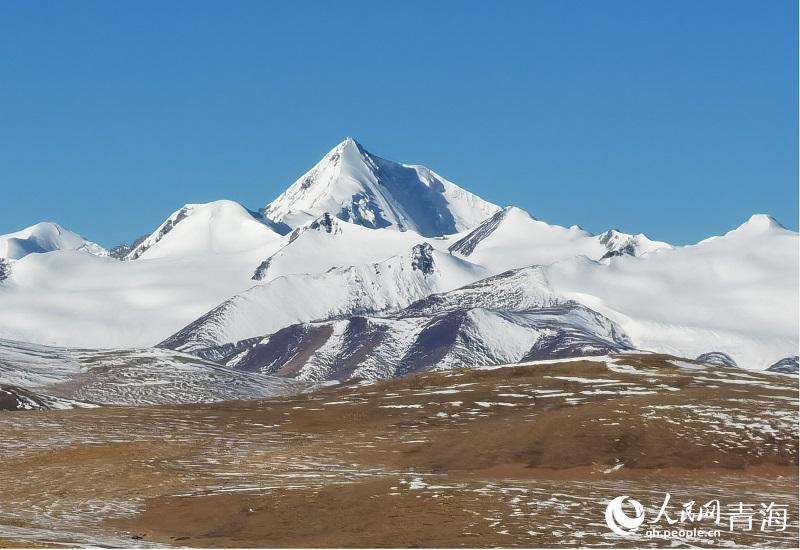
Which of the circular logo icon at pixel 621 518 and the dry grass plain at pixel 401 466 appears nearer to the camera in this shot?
the circular logo icon at pixel 621 518

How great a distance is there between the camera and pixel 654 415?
104 metres

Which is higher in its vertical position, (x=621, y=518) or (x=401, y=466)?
(x=401, y=466)

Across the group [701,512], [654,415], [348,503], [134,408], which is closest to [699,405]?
[654,415]

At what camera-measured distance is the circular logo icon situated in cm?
6588

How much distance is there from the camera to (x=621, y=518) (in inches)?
2662

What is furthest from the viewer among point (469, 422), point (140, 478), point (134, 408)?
point (134, 408)

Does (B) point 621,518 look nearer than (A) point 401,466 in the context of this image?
Yes

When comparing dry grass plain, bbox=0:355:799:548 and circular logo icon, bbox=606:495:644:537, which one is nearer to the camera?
circular logo icon, bbox=606:495:644:537

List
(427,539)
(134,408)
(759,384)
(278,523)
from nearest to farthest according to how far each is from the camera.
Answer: (427,539) → (278,523) → (134,408) → (759,384)

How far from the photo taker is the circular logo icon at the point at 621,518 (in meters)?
65.9

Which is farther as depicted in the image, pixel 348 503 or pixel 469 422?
pixel 469 422

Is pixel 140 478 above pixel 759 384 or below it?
below

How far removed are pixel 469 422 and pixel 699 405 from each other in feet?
65.7

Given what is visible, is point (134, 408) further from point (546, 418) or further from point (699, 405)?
point (699, 405)
